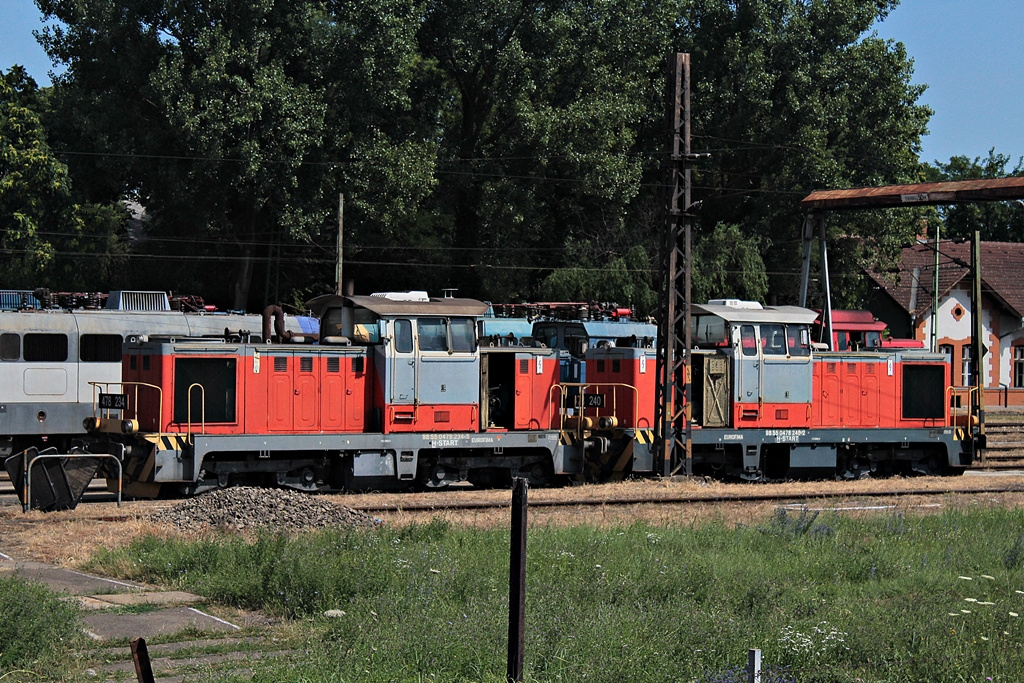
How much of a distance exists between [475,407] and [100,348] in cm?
866

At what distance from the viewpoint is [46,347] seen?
24.4 meters

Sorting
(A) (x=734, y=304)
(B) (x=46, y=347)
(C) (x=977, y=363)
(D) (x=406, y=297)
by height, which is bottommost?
(C) (x=977, y=363)

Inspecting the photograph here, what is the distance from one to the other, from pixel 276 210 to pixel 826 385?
22.7m

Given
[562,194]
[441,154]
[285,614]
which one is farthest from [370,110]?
[285,614]

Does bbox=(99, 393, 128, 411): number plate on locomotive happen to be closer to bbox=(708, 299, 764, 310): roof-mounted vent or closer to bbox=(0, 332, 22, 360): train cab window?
bbox=(0, 332, 22, 360): train cab window

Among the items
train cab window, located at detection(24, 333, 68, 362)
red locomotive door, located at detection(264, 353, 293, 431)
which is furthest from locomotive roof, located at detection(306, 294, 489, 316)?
train cab window, located at detection(24, 333, 68, 362)

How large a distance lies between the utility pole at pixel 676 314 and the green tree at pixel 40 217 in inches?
945

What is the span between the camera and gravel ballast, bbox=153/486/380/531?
634 inches

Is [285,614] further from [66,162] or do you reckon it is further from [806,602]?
[66,162]

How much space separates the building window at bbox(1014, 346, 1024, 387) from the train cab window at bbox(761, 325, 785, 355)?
35.0m

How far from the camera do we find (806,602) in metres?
10.7

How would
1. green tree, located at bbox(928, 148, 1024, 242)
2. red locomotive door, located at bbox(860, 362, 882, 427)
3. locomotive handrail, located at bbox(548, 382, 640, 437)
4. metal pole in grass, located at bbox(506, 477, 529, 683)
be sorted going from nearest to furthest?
metal pole in grass, located at bbox(506, 477, 529, 683)
locomotive handrail, located at bbox(548, 382, 640, 437)
red locomotive door, located at bbox(860, 362, 882, 427)
green tree, located at bbox(928, 148, 1024, 242)

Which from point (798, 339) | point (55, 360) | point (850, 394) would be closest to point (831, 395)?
point (850, 394)

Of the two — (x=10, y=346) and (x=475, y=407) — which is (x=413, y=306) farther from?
(x=10, y=346)
